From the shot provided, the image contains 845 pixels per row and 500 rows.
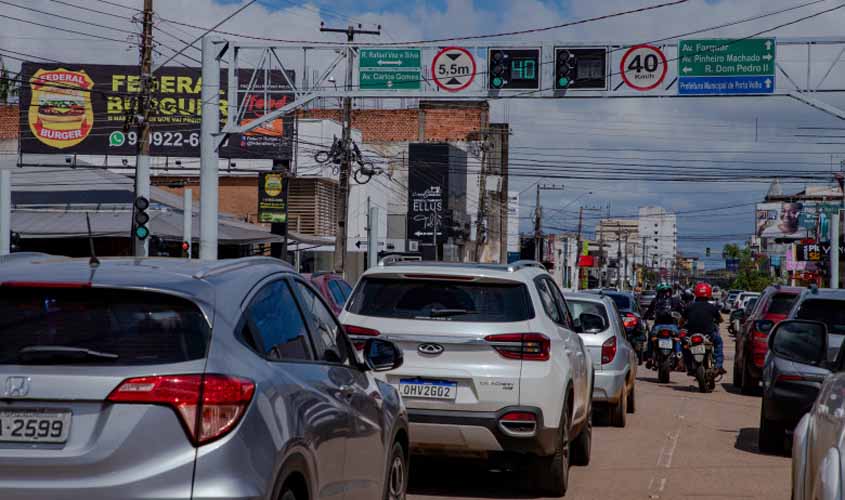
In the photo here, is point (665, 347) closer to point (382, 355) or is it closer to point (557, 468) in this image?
point (557, 468)

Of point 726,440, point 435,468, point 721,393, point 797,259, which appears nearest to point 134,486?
point 435,468

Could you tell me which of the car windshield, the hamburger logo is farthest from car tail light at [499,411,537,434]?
the hamburger logo

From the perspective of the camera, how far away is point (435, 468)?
11.0 m

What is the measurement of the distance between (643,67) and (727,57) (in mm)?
1777

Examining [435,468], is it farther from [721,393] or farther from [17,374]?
[721,393]

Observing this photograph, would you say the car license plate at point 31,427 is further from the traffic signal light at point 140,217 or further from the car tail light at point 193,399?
the traffic signal light at point 140,217

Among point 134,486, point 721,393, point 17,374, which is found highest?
point 17,374

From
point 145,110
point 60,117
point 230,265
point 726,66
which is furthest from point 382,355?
point 60,117

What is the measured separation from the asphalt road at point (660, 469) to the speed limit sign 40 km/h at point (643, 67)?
10.4 m

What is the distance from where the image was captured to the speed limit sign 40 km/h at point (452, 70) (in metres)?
26.0

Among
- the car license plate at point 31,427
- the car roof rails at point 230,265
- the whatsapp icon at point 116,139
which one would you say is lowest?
the car license plate at point 31,427

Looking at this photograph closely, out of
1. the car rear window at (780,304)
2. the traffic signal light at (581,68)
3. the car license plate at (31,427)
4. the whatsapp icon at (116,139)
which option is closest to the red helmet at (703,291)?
the car rear window at (780,304)

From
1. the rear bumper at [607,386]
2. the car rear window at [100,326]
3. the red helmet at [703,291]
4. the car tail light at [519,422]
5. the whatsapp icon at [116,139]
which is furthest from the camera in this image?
the whatsapp icon at [116,139]

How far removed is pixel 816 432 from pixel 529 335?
12.9ft
